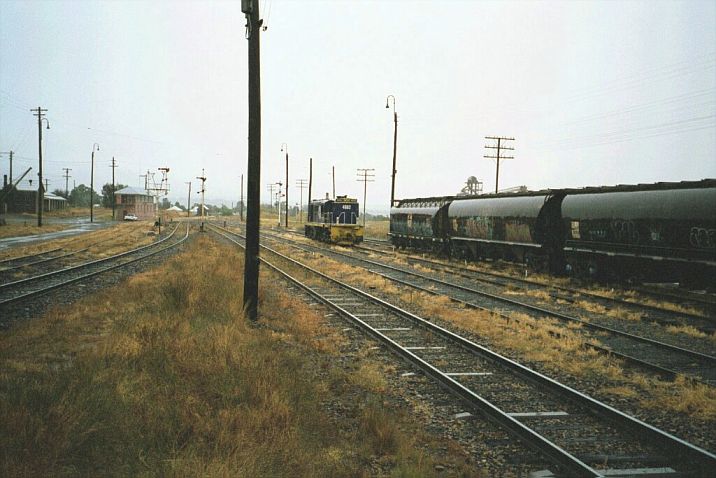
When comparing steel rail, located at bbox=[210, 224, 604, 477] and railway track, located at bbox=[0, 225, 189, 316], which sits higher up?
steel rail, located at bbox=[210, 224, 604, 477]

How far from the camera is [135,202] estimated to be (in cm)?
10325

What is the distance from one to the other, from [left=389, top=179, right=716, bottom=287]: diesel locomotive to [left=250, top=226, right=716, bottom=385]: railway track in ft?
13.1

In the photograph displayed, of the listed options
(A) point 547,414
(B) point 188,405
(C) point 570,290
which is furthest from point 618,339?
(B) point 188,405

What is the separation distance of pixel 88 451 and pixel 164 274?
1511cm

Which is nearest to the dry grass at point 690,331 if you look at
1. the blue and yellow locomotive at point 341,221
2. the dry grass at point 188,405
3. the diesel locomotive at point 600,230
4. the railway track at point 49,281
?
the diesel locomotive at point 600,230

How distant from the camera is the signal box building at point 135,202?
10094 cm

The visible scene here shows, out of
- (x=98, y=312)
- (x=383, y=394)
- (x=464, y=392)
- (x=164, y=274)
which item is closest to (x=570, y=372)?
(x=464, y=392)

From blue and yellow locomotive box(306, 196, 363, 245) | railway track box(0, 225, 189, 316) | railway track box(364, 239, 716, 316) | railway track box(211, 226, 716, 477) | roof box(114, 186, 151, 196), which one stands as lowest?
railway track box(0, 225, 189, 316)

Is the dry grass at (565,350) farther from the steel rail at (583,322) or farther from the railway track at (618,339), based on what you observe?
the steel rail at (583,322)

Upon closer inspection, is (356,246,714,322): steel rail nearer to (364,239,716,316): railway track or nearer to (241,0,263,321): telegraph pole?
(364,239,716,316): railway track

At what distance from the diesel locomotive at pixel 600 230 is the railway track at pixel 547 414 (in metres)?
8.44

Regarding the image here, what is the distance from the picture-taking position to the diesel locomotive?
14391 mm

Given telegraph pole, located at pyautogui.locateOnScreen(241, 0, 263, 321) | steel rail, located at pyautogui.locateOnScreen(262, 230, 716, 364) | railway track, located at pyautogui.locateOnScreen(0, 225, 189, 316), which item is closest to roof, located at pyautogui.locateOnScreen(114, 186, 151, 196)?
railway track, located at pyautogui.locateOnScreen(0, 225, 189, 316)

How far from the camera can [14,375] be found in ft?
21.7
